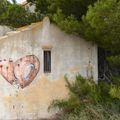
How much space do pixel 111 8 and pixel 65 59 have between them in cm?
311

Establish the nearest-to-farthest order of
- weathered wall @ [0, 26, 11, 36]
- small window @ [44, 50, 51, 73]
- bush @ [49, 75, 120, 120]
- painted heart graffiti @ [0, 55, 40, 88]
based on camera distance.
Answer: bush @ [49, 75, 120, 120] < painted heart graffiti @ [0, 55, 40, 88] < small window @ [44, 50, 51, 73] < weathered wall @ [0, 26, 11, 36]

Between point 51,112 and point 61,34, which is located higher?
point 61,34

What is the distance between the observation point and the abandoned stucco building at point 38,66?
13531mm

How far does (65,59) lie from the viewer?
46.6 ft

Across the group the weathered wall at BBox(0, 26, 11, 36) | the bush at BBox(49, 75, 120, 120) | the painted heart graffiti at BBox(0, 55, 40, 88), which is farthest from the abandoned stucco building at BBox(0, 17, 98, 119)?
the weathered wall at BBox(0, 26, 11, 36)

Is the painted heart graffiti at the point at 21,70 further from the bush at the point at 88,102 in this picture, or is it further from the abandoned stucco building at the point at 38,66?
the bush at the point at 88,102

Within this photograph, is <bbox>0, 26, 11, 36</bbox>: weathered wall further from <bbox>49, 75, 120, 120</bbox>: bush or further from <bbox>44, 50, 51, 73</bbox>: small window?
<bbox>49, 75, 120, 120</bbox>: bush

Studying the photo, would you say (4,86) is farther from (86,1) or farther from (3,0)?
(3,0)

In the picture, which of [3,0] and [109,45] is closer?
[109,45]

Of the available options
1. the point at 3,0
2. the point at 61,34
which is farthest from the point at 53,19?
the point at 3,0

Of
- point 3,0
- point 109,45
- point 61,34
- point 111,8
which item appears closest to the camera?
point 111,8

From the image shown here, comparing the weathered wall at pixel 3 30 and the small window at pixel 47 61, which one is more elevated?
the weathered wall at pixel 3 30

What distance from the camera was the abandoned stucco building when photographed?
13531 millimetres

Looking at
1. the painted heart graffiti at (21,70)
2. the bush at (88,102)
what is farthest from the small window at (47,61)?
the bush at (88,102)
